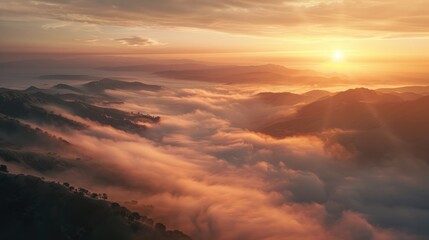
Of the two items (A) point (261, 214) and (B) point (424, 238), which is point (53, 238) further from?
(B) point (424, 238)

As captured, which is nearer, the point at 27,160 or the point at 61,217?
the point at 61,217

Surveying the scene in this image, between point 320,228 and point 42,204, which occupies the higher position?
point 42,204

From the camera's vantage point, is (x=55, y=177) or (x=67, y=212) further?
(x=55, y=177)

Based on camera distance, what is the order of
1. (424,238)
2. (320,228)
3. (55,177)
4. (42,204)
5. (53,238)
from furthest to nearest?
1. (55,177)
2. (320,228)
3. (424,238)
4. (42,204)
5. (53,238)

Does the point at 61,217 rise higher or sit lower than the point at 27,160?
lower

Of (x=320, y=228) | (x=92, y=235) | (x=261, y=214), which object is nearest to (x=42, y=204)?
(x=92, y=235)

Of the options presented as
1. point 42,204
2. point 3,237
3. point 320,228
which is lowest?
point 320,228

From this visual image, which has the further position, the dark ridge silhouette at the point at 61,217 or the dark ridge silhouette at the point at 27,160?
→ the dark ridge silhouette at the point at 27,160

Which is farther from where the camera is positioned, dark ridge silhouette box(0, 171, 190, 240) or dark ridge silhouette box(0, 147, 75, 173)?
dark ridge silhouette box(0, 147, 75, 173)
